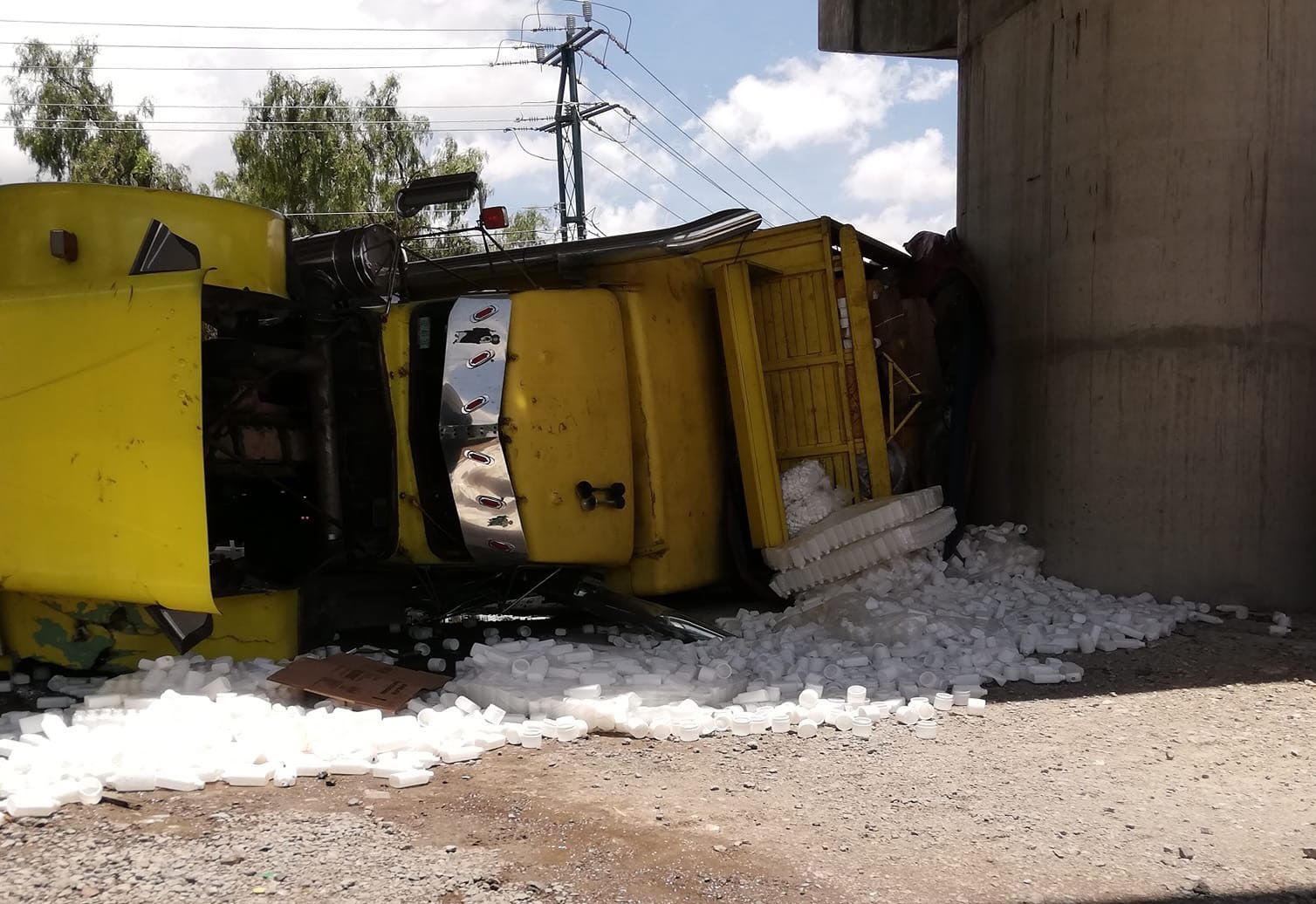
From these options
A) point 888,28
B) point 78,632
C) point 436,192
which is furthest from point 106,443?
point 888,28

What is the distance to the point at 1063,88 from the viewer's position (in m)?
5.83

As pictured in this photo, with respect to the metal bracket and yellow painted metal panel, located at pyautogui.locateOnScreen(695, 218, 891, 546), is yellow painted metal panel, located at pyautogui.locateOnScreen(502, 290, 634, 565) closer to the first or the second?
the metal bracket

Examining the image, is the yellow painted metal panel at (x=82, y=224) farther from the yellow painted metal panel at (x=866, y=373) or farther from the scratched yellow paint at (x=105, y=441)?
the yellow painted metal panel at (x=866, y=373)

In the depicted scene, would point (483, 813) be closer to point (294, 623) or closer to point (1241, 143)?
point (294, 623)

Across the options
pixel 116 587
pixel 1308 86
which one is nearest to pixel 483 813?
pixel 116 587

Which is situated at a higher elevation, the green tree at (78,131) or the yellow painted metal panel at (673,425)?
the green tree at (78,131)

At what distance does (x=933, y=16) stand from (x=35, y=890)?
344 inches

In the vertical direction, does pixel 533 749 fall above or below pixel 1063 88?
below

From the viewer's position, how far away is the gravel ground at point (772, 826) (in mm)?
2398

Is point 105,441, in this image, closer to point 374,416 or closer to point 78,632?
point 78,632

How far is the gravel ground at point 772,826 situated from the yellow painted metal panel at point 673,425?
171 centimetres

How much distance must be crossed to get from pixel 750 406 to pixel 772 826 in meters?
3.06

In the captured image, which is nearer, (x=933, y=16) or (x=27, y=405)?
(x=27, y=405)

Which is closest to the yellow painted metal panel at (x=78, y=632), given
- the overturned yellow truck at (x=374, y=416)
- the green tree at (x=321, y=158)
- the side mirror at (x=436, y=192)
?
the overturned yellow truck at (x=374, y=416)
